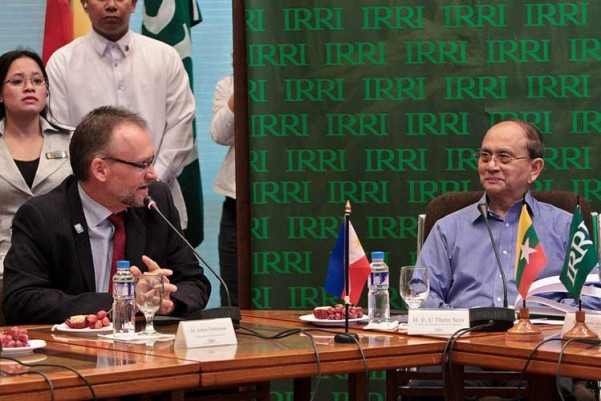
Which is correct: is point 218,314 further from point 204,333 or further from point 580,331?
point 580,331

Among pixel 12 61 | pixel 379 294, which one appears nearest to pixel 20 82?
pixel 12 61

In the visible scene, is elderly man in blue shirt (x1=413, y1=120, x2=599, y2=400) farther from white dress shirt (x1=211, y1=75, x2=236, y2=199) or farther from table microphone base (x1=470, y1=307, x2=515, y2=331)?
white dress shirt (x1=211, y1=75, x2=236, y2=199)

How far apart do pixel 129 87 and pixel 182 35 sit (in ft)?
2.85

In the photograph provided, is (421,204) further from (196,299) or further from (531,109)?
(196,299)

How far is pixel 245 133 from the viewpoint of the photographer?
5363 mm

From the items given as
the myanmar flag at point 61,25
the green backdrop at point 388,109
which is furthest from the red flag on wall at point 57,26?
the green backdrop at point 388,109

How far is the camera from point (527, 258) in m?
3.45

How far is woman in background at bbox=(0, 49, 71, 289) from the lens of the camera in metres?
5.04

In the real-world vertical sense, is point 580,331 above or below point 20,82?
below

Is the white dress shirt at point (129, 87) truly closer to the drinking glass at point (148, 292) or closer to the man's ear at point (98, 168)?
the man's ear at point (98, 168)

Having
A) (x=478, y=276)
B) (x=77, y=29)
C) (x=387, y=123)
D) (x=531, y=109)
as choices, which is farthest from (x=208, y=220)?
(x=478, y=276)

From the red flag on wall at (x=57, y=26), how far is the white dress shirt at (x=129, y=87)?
0.81 m

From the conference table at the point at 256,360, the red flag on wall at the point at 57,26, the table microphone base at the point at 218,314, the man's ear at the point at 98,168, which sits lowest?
the conference table at the point at 256,360

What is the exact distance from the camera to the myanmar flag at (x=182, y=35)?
6.32 meters
